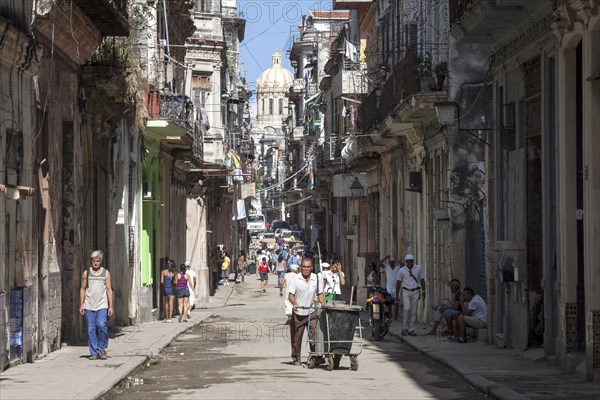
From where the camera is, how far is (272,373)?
1806cm

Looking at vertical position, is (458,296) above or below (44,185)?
below

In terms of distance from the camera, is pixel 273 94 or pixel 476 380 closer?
pixel 476 380

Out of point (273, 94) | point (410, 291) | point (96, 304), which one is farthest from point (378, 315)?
point (273, 94)

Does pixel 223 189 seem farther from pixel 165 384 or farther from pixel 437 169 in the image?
pixel 165 384

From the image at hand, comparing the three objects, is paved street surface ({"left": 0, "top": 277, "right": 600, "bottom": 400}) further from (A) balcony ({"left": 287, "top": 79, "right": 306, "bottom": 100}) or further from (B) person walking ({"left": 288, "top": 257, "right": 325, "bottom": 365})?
(A) balcony ({"left": 287, "top": 79, "right": 306, "bottom": 100})

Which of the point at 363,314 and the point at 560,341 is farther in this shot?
the point at 363,314

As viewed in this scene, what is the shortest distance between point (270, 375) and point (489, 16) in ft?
20.1

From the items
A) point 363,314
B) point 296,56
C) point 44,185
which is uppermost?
point 296,56

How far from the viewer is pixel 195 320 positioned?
34219mm

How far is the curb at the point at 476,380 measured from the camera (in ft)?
47.4

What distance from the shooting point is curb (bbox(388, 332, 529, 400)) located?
569 inches

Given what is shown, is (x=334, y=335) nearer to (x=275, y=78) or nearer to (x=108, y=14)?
(x=108, y=14)

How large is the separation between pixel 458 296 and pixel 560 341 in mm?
8320

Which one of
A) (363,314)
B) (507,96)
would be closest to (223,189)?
(363,314)
